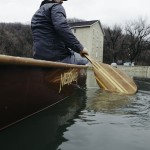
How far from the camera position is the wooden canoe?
284 cm

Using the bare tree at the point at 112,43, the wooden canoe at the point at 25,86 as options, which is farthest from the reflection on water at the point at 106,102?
the bare tree at the point at 112,43

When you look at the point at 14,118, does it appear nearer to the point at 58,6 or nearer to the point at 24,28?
the point at 58,6

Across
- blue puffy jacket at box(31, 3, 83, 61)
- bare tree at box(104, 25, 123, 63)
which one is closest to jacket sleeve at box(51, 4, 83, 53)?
blue puffy jacket at box(31, 3, 83, 61)

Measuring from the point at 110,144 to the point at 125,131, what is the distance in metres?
0.51

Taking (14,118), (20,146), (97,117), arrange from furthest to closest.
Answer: (97,117) → (14,118) → (20,146)

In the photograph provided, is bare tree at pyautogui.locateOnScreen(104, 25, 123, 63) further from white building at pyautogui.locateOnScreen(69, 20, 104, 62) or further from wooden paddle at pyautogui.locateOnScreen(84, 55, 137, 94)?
wooden paddle at pyautogui.locateOnScreen(84, 55, 137, 94)

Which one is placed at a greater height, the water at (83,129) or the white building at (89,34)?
the white building at (89,34)

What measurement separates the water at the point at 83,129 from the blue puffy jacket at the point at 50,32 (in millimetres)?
799

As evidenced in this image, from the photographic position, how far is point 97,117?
402cm

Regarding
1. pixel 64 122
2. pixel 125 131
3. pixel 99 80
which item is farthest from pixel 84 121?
pixel 99 80

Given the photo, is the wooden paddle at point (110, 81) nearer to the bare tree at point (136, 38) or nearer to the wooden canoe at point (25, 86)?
the wooden canoe at point (25, 86)

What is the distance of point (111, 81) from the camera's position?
682 cm

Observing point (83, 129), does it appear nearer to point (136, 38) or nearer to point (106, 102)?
point (106, 102)

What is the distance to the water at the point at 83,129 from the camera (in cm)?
280
